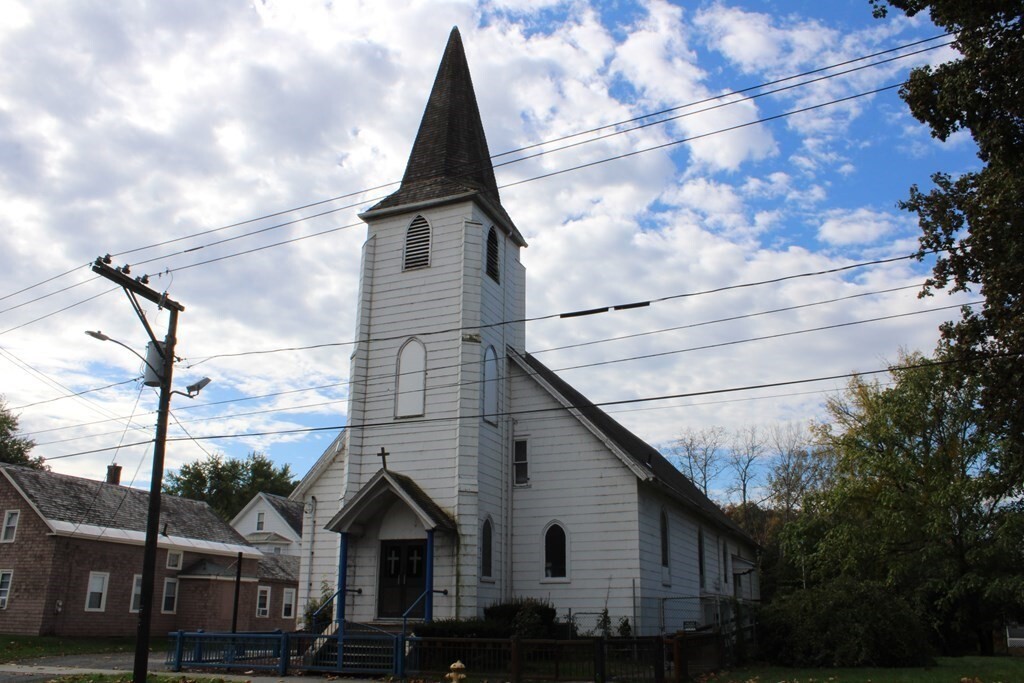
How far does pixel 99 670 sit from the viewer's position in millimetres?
20328

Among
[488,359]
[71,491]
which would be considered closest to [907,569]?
[488,359]

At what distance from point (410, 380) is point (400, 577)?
213 inches

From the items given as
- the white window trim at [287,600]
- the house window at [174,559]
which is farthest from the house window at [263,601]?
the house window at [174,559]

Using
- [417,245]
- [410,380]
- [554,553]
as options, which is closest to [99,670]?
[410,380]

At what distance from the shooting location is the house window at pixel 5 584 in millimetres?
33188

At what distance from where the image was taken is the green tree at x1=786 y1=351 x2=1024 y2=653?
30.6 m

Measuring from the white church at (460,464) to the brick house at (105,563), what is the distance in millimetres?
13375

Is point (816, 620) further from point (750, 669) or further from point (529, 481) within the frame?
point (529, 481)

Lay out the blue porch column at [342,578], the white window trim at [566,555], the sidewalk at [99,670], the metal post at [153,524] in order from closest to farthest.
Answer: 1. the metal post at [153,524]
2. the sidewalk at [99,670]
3. the blue porch column at [342,578]
4. the white window trim at [566,555]

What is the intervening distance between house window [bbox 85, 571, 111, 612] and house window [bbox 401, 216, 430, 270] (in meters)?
20.5

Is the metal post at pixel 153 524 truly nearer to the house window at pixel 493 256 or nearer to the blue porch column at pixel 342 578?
the blue porch column at pixel 342 578

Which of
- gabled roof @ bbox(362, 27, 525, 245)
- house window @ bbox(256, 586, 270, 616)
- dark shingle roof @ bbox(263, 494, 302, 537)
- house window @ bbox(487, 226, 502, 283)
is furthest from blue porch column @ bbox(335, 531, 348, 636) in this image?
dark shingle roof @ bbox(263, 494, 302, 537)

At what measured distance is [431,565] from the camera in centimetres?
2098

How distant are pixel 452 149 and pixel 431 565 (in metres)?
13.0
